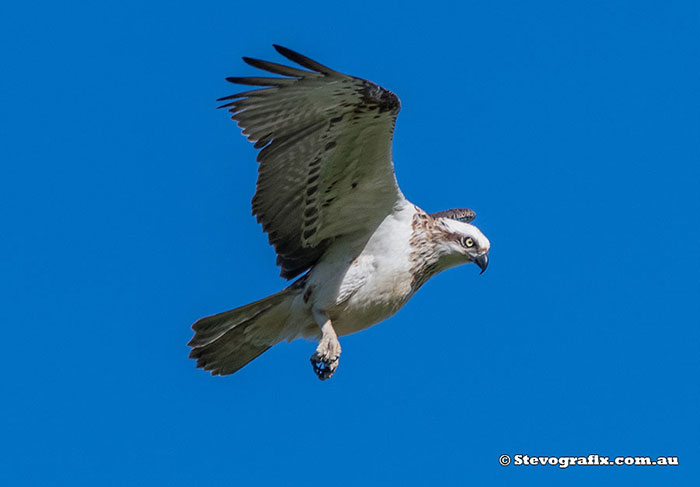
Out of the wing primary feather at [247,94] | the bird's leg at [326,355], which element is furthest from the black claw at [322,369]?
the wing primary feather at [247,94]

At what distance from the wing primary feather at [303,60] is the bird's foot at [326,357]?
2.09m

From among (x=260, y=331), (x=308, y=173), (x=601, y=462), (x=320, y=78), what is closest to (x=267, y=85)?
(x=320, y=78)

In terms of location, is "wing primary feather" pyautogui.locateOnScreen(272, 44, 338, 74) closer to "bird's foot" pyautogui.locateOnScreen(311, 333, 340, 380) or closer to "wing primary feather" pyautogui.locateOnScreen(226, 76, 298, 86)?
"wing primary feather" pyautogui.locateOnScreen(226, 76, 298, 86)

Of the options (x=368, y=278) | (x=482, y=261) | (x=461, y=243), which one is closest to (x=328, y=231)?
(x=368, y=278)

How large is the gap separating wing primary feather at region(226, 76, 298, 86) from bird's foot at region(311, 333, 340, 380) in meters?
1.98

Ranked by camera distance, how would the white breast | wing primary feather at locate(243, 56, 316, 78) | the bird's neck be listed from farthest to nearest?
the bird's neck < the white breast < wing primary feather at locate(243, 56, 316, 78)

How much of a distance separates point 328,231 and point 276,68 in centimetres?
168

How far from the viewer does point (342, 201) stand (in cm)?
812

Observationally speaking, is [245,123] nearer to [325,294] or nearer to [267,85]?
[267,85]

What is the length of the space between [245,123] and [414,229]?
1581 millimetres

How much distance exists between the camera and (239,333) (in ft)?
27.7

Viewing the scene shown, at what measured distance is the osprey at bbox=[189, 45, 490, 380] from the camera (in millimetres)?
7555

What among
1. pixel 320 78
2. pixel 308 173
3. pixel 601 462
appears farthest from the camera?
pixel 601 462

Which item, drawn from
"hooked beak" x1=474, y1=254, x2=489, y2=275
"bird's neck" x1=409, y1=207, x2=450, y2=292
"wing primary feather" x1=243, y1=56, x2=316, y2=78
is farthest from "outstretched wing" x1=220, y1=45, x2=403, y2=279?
"hooked beak" x1=474, y1=254, x2=489, y2=275
